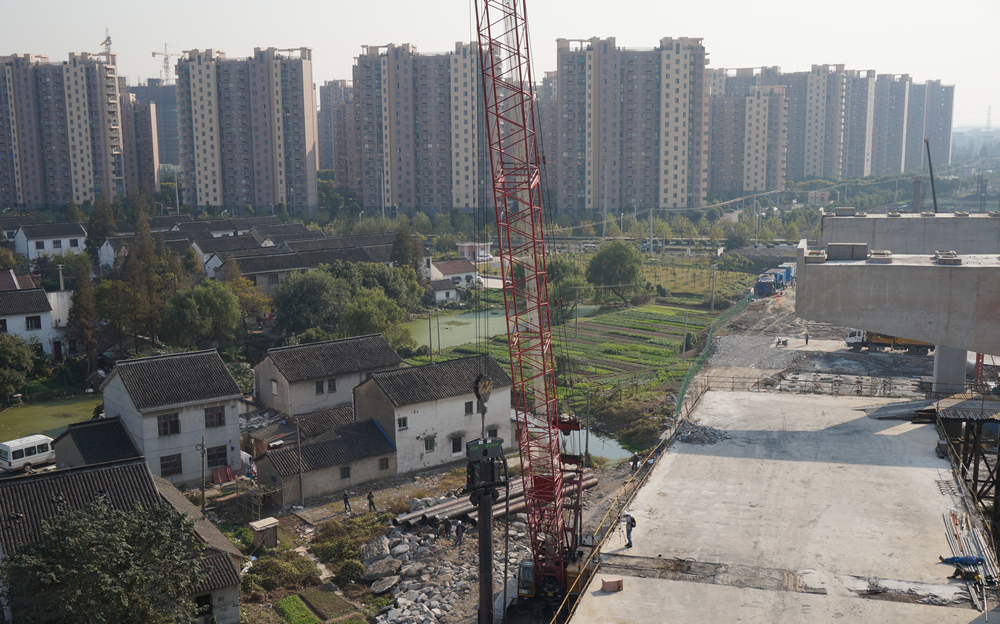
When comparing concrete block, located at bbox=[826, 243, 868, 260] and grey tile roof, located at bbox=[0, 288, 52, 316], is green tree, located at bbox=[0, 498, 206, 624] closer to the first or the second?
concrete block, located at bbox=[826, 243, 868, 260]

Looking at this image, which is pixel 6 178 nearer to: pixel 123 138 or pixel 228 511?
pixel 123 138

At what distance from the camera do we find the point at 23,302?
3266 cm

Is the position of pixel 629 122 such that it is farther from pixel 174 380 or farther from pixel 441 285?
pixel 174 380

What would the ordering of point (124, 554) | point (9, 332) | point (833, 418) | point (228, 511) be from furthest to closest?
point (9, 332)
point (833, 418)
point (228, 511)
point (124, 554)

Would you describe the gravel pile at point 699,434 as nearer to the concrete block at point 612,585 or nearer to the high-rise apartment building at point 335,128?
the concrete block at point 612,585

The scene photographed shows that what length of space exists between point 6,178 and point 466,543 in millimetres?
76478

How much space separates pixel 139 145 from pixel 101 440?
74156 millimetres

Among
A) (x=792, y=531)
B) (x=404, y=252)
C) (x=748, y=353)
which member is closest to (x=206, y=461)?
(x=792, y=531)

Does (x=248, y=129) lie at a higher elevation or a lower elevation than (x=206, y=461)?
higher

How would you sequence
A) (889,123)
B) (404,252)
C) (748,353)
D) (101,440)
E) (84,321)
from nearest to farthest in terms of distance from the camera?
1. (101,440)
2. (84,321)
3. (748,353)
4. (404,252)
5. (889,123)

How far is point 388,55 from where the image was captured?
3007 inches

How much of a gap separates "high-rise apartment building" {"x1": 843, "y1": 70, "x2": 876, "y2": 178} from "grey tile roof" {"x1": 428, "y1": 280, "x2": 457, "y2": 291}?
271 ft

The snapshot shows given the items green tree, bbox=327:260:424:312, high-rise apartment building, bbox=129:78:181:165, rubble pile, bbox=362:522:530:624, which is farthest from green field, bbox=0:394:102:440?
high-rise apartment building, bbox=129:78:181:165

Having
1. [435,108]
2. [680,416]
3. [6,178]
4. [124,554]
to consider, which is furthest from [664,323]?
[6,178]
